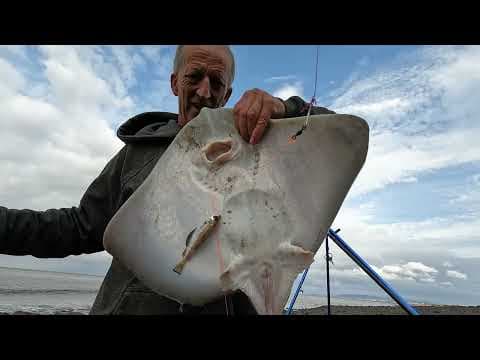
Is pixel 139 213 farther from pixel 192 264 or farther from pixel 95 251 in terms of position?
pixel 95 251

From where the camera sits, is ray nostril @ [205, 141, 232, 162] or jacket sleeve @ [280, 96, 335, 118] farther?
jacket sleeve @ [280, 96, 335, 118]

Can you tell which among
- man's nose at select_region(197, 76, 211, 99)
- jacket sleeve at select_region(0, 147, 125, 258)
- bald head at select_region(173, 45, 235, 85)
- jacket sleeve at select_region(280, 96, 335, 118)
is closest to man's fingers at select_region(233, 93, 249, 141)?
jacket sleeve at select_region(280, 96, 335, 118)

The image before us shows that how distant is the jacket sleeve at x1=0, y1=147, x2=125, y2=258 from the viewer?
4.10 feet

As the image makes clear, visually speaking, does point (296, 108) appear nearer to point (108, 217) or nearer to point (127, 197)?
point (127, 197)

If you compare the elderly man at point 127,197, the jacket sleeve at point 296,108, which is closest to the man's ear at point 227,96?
the elderly man at point 127,197

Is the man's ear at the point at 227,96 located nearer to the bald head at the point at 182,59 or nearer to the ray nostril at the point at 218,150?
the bald head at the point at 182,59

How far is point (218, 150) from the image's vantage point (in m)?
1.02

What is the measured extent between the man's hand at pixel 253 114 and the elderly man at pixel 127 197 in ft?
0.45

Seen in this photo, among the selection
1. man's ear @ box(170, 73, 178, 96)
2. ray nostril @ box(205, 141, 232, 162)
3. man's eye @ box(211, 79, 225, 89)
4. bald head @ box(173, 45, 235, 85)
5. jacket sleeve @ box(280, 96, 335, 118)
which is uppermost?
bald head @ box(173, 45, 235, 85)

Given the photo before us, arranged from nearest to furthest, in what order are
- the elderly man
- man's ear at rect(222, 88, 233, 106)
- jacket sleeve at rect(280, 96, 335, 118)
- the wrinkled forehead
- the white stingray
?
the white stingray < jacket sleeve at rect(280, 96, 335, 118) < the elderly man < the wrinkled forehead < man's ear at rect(222, 88, 233, 106)

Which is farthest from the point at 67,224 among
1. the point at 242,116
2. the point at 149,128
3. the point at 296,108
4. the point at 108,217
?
the point at 296,108

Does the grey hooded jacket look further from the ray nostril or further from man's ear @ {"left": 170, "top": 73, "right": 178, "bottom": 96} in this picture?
the ray nostril
